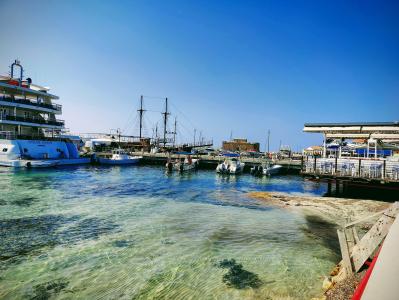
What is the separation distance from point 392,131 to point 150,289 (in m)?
25.7

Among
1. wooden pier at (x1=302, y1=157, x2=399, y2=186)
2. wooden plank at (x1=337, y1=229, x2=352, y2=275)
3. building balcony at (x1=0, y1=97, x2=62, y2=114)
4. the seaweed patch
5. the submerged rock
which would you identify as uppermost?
building balcony at (x1=0, y1=97, x2=62, y2=114)

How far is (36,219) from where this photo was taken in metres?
14.5

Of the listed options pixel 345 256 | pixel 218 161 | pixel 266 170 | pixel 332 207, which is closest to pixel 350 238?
pixel 345 256

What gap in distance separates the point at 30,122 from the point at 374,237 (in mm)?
53057

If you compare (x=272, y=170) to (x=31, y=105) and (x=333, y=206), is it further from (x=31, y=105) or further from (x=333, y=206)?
(x=31, y=105)

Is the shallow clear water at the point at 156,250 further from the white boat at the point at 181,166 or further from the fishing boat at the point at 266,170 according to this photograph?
the fishing boat at the point at 266,170

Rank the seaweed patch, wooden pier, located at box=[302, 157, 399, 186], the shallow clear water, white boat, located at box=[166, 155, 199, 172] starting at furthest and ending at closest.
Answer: white boat, located at box=[166, 155, 199, 172], wooden pier, located at box=[302, 157, 399, 186], the seaweed patch, the shallow clear water

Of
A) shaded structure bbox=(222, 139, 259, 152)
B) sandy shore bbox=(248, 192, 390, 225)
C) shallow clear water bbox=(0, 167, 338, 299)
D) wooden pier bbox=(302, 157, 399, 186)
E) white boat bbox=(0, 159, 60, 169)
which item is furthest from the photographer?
shaded structure bbox=(222, 139, 259, 152)

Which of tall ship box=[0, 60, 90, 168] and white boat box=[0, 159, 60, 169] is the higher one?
tall ship box=[0, 60, 90, 168]

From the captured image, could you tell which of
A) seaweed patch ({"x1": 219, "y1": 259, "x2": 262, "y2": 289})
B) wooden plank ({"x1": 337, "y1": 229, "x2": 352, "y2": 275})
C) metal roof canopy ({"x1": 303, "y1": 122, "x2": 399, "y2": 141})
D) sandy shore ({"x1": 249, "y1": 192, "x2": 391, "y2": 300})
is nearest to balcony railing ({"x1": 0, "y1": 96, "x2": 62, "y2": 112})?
sandy shore ({"x1": 249, "y1": 192, "x2": 391, "y2": 300})

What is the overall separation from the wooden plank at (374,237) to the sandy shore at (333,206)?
30.2ft

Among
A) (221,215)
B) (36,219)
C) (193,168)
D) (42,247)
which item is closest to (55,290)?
(42,247)

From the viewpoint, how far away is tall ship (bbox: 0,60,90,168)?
39562 millimetres

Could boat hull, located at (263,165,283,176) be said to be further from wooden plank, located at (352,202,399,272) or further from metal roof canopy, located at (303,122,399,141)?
wooden plank, located at (352,202,399,272)
